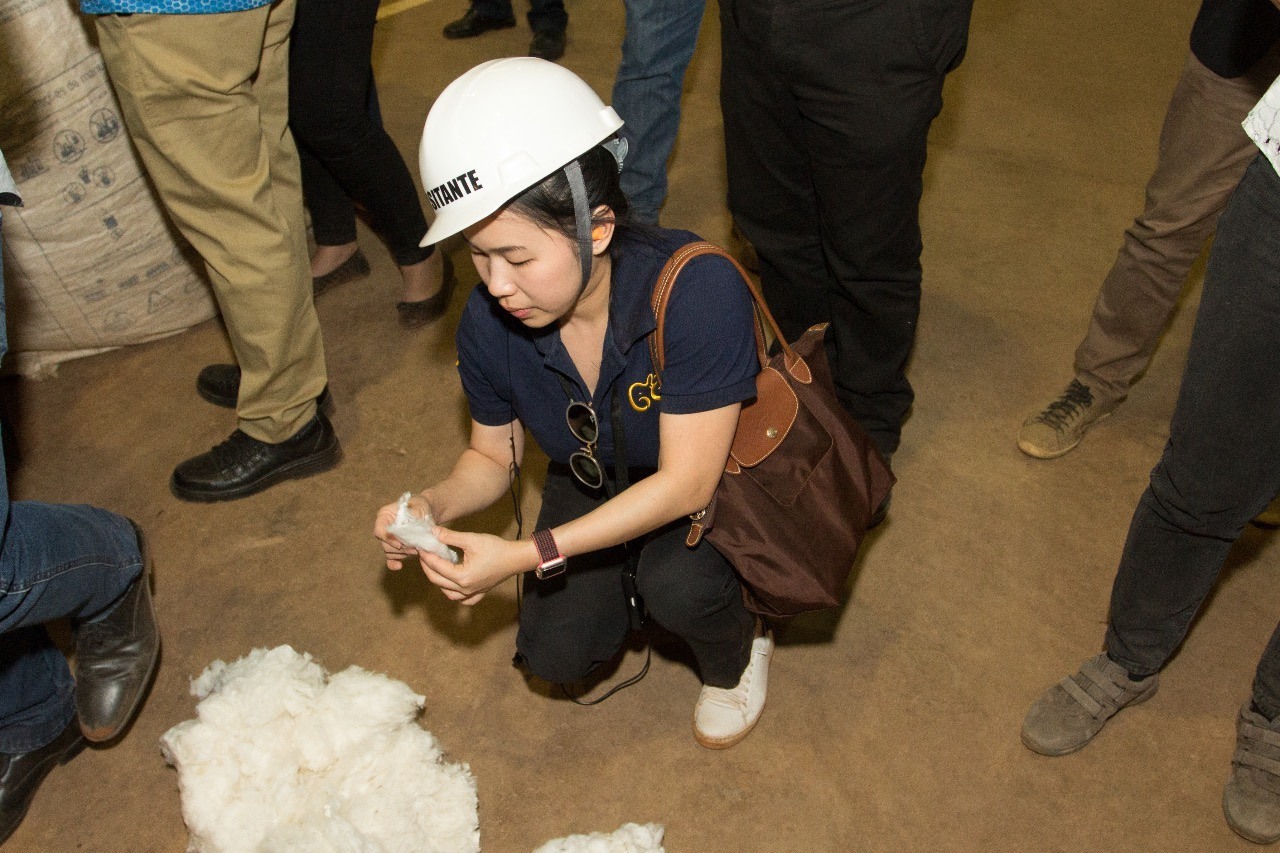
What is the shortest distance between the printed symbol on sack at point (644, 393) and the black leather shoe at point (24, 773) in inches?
48.8

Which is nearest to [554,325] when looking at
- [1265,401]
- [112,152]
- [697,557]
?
[697,557]

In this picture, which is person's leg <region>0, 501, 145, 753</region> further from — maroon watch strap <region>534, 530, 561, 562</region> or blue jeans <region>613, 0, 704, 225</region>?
blue jeans <region>613, 0, 704, 225</region>

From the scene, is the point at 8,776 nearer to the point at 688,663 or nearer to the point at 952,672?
the point at 688,663

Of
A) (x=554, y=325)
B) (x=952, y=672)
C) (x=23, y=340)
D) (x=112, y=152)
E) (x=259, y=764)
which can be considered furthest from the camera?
(x=23, y=340)

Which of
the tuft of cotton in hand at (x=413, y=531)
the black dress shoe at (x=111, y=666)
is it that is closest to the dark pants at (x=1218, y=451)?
the tuft of cotton in hand at (x=413, y=531)

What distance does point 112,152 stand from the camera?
94.0 inches

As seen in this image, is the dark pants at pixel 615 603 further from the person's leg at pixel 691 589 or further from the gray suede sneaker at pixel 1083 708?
the gray suede sneaker at pixel 1083 708

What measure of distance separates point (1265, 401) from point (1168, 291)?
31.5 inches

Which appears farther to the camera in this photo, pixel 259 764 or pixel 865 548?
pixel 865 548

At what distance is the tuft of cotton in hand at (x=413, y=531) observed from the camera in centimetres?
140

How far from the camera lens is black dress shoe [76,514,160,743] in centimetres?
182

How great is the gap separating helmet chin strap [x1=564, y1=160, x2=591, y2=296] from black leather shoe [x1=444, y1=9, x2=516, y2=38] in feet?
9.31

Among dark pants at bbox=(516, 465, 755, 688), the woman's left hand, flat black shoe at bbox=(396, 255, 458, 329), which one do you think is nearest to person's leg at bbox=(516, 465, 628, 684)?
dark pants at bbox=(516, 465, 755, 688)

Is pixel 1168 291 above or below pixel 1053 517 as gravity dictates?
above
